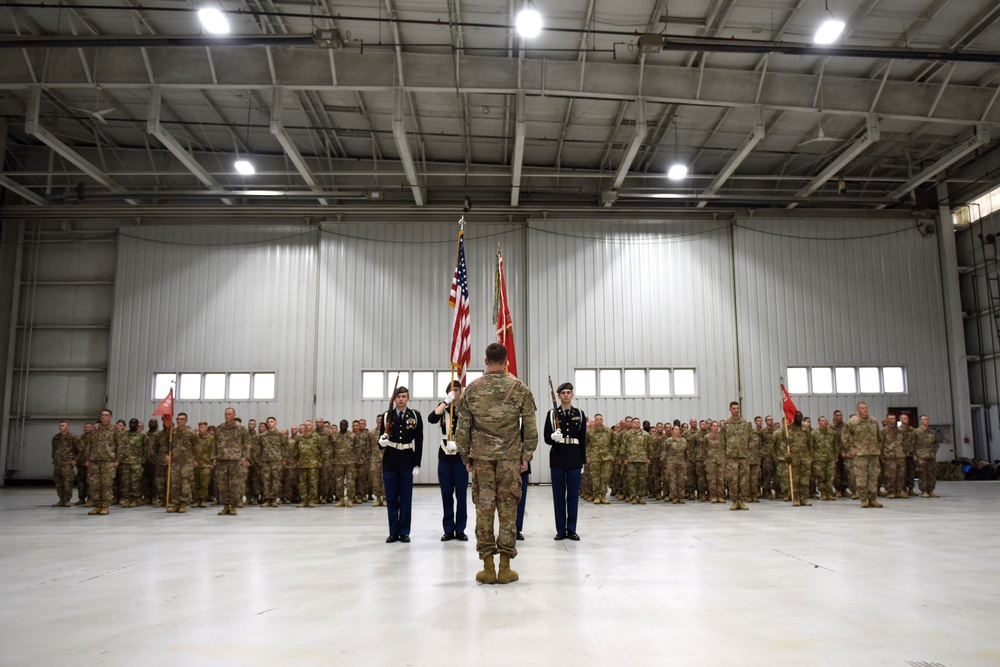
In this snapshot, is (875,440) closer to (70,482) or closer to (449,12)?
(449,12)

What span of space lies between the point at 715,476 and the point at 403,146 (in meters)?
10.1

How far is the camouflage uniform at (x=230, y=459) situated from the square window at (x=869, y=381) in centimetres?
1746

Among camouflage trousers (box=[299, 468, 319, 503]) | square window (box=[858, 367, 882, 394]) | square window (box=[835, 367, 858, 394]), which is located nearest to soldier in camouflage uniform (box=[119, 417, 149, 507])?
camouflage trousers (box=[299, 468, 319, 503])

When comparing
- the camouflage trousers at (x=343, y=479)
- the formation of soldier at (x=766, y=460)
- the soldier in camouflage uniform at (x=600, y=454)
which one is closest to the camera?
the formation of soldier at (x=766, y=460)

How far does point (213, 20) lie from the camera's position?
11734mm

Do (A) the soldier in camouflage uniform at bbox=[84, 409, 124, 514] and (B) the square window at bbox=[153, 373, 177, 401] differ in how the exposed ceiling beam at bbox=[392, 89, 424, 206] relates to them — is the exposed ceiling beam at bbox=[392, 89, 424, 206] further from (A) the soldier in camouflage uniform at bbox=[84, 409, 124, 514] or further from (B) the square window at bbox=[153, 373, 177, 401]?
(B) the square window at bbox=[153, 373, 177, 401]

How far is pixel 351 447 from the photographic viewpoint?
46.0 ft

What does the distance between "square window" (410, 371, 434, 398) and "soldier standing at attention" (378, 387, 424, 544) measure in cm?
1185

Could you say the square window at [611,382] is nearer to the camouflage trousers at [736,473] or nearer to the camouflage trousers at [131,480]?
the camouflage trousers at [736,473]

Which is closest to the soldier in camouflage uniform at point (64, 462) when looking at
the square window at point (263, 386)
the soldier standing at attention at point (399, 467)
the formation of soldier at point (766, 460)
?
the square window at point (263, 386)

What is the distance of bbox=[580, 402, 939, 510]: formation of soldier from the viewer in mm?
12211

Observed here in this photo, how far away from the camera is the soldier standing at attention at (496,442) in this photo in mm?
5555

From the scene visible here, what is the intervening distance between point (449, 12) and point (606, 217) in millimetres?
9496

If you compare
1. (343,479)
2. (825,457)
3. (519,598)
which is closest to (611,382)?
(825,457)
